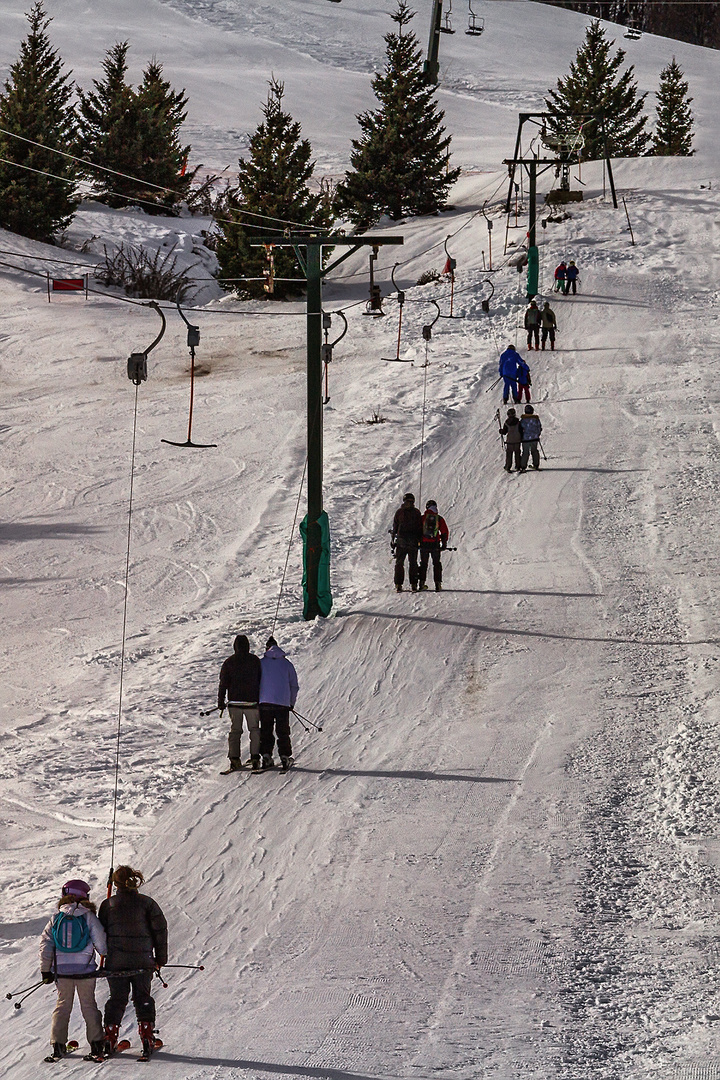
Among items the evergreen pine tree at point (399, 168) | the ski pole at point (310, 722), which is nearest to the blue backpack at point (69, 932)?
the ski pole at point (310, 722)

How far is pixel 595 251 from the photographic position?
39406mm

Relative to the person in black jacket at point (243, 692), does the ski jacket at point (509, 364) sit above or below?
above

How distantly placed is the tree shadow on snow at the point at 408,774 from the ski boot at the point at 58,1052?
15.9 feet

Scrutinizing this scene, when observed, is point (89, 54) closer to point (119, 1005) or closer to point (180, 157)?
point (180, 157)

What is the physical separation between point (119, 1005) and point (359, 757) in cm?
517

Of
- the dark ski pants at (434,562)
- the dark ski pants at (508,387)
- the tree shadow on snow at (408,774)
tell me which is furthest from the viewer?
the dark ski pants at (508,387)

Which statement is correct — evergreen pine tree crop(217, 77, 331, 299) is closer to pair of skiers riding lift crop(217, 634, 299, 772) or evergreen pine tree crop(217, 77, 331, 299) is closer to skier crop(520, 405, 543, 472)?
skier crop(520, 405, 543, 472)

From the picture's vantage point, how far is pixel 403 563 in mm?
17938

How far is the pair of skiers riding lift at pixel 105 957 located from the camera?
7652 mm

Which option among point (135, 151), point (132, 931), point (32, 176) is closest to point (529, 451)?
point (132, 931)

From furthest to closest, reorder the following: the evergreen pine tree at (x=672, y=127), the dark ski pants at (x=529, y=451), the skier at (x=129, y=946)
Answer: the evergreen pine tree at (x=672, y=127) < the dark ski pants at (x=529, y=451) < the skier at (x=129, y=946)

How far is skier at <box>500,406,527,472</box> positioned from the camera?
22594 mm

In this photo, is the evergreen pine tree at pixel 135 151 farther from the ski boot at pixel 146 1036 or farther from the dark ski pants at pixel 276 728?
the ski boot at pixel 146 1036

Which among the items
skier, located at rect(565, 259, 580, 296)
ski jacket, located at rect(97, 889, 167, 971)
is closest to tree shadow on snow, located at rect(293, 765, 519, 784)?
ski jacket, located at rect(97, 889, 167, 971)
